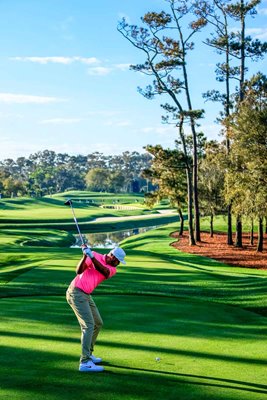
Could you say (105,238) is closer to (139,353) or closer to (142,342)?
(142,342)

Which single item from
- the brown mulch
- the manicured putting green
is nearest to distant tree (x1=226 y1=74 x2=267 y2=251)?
the brown mulch

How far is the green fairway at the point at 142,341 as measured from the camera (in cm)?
797

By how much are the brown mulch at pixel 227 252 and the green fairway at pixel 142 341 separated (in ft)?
52.8

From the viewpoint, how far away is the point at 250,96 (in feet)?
115

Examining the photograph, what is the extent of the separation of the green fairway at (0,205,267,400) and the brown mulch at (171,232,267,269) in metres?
16.1

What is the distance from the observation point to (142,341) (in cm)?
1058

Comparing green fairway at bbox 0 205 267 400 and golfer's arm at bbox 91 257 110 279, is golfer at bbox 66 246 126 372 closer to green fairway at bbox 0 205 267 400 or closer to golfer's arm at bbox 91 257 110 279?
golfer's arm at bbox 91 257 110 279

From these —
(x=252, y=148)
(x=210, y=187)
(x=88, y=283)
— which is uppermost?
(x=252, y=148)

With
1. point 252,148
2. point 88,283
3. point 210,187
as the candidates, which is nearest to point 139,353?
point 88,283

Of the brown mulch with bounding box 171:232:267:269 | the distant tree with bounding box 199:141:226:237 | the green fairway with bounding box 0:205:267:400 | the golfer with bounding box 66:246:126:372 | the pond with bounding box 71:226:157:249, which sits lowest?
the pond with bounding box 71:226:157:249

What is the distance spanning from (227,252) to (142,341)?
32324mm

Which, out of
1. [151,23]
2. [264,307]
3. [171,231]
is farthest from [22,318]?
[171,231]

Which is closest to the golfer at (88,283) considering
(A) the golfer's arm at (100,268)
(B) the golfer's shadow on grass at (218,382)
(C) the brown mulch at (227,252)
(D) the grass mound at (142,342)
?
(A) the golfer's arm at (100,268)

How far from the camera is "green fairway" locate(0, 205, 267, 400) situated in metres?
7.97
